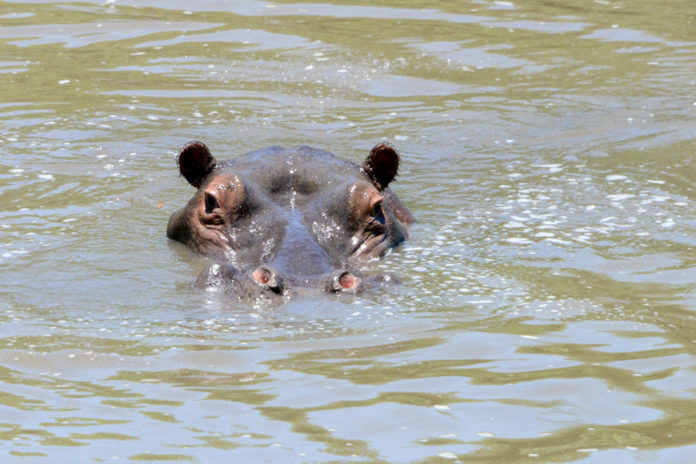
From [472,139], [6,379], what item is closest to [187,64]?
[472,139]

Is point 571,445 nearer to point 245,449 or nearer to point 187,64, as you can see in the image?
point 245,449

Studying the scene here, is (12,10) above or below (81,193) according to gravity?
above

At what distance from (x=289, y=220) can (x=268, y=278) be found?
3.45 ft

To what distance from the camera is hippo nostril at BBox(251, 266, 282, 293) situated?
6516 mm

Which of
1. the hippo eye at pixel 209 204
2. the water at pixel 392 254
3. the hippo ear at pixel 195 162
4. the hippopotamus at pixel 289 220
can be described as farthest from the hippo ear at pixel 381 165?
the hippo eye at pixel 209 204

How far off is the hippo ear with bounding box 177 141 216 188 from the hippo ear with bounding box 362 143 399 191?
1067mm

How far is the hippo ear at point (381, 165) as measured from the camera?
334 inches

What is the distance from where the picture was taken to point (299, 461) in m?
4.52

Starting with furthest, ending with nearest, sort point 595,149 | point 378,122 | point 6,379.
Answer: point 378,122, point 595,149, point 6,379

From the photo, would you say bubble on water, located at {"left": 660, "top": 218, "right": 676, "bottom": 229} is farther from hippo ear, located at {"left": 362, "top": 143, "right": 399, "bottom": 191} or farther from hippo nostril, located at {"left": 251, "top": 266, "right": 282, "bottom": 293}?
hippo nostril, located at {"left": 251, "top": 266, "right": 282, "bottom": 293}

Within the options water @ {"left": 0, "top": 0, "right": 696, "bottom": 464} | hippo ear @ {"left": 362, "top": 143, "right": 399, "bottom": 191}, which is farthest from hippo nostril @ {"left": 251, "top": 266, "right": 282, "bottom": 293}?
hippo ear @ {"left": 362, "top": 143, "right": 399, "bottom": 191}

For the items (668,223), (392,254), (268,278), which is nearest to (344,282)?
(268,278)

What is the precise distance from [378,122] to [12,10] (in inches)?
255

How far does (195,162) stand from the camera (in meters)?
8.48
